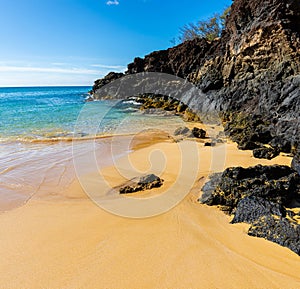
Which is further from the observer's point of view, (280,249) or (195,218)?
(195,218)

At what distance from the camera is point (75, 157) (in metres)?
9.00

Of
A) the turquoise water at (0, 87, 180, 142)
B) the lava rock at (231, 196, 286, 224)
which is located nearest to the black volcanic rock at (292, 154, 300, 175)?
the lava rock at (231, 196, 286, 224)

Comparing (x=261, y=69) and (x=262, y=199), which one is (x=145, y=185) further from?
(x=261, y=69)

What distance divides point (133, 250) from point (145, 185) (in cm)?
240

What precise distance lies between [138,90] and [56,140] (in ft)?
94.2

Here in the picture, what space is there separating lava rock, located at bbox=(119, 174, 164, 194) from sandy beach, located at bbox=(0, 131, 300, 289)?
0.32 meters

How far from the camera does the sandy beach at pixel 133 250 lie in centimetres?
281

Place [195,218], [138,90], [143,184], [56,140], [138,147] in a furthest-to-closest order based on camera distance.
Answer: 1. [138,90]
2. [56,140]
3. [138,147]
4. [143,184]
5. [195,218]

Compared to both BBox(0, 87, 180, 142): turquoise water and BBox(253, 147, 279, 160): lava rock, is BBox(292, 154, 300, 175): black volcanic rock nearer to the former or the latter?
BBox(253, 147, 279, 160): lava rock

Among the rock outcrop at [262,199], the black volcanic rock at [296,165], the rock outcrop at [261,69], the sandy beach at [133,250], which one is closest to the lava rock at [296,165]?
the black volcanic rock at [296,165]

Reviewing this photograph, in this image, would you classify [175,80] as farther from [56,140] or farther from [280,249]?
[280,249]

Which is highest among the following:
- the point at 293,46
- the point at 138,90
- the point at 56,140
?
the point at 293,46

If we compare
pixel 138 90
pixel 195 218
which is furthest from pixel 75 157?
pixel 138 90

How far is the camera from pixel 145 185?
5695 millimetres
